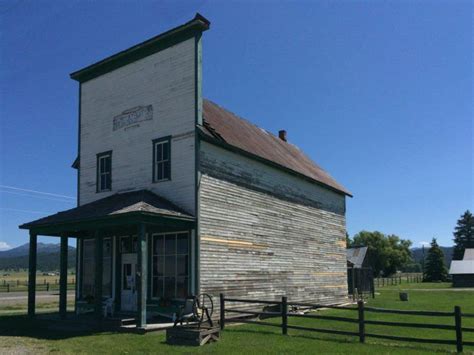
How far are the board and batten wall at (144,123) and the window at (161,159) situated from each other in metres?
0.21

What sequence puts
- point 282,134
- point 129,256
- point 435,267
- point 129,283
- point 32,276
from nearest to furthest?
point 32,276
point 129,283
point 129,256
point 282,134
point 435,267

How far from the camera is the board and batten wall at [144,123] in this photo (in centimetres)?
1905

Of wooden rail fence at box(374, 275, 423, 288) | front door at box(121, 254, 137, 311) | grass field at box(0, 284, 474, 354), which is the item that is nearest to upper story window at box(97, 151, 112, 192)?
front door at box(121, 254, 137, 311)

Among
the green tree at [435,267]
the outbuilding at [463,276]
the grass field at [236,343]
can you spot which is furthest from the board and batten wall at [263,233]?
the green tree at [435,267]

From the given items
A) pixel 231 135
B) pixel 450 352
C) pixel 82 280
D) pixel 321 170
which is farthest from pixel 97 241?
pixel 321 170

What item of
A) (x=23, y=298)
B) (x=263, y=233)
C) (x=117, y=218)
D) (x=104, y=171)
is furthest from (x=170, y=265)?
(x=23, y=298)

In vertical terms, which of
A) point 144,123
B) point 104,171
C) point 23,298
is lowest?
point 23,298

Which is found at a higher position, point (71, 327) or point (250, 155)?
point (250, 155)

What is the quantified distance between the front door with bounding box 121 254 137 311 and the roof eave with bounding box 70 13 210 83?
8.20 m

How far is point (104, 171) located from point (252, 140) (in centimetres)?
Result: 694

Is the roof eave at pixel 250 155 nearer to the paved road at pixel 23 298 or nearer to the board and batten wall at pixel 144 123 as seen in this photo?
the board and batten wall at pixel 144 123

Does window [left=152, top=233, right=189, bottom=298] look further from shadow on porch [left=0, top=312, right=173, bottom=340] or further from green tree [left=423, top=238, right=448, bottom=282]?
green tree [left=423, top=238, right=448, bottom=282]

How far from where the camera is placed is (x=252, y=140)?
24.1 metres

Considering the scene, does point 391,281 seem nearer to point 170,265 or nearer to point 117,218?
point 170,265
